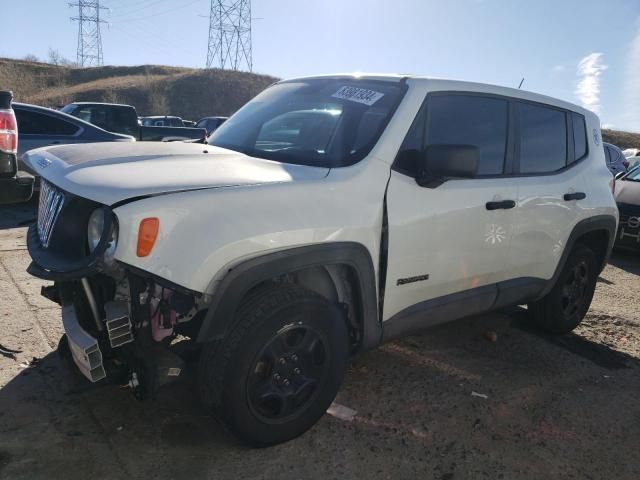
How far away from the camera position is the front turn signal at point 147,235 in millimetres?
2096

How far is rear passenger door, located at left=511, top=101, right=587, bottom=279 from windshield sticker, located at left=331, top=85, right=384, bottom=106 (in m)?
1.22

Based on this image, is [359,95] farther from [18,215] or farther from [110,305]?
[18,215]

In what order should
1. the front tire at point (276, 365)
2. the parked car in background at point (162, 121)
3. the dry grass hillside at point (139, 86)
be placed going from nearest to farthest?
the front tire at point (276, 365) → the parked car in background at point (162, 121) → the dry grass hillside at point (139, 86)

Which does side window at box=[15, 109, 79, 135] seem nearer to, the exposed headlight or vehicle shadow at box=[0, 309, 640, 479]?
vehicle shadow at box=[0, 309, 640, 479]

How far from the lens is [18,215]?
26.7ft

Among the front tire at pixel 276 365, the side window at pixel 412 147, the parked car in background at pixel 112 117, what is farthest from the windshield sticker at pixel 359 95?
the parked car in background at pixel 112 117

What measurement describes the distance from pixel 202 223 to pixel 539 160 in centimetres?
279

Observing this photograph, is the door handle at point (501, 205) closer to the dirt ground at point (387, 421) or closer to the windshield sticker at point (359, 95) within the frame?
the windshield sticker at point (359, 95)

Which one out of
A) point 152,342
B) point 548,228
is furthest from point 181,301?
point 548,228

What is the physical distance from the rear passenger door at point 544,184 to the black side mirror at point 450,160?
966 millimetres

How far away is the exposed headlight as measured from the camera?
2.12m

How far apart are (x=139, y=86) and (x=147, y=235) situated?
171 ft

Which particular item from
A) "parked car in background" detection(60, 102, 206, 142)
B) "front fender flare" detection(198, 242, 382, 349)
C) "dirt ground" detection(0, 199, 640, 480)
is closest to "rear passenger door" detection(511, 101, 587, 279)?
"dirt ground" detection(0, 199, 640, 480)

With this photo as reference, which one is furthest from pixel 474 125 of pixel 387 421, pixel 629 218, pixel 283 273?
pixel 629 218
